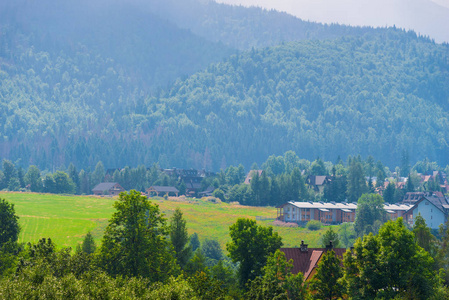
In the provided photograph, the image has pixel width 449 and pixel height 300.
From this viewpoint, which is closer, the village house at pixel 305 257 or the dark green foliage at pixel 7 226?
the village house at pixel 305 257

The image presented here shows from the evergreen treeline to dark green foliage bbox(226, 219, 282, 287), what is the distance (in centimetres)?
12

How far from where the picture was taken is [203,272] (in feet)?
264

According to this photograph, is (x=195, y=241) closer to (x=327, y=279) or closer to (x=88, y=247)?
(x=88, y=247)

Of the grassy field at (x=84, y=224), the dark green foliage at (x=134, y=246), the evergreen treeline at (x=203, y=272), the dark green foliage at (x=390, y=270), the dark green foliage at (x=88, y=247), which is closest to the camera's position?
the evergreen treeline at (x=203, y=272)

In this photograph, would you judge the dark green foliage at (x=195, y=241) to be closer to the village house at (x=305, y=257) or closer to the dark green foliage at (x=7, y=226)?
the dark green foliage at (x=7, y=226)

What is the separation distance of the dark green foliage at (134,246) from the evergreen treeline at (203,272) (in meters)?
0.11

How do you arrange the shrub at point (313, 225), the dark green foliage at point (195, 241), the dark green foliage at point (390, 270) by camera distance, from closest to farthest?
the dark green foliage at point (390, 270) < the dark green foliage at point (195, 241) < the shrub at point (313, 225)

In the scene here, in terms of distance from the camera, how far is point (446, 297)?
80.8 m

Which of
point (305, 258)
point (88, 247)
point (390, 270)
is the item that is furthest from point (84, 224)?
point (390, 270)

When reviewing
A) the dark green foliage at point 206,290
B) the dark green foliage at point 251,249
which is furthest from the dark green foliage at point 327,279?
the dark green foliage at point 251,249

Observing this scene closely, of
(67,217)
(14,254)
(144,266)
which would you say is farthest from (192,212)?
Answer: (144,266)

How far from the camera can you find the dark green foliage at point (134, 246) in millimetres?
83688

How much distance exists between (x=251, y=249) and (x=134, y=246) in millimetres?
16863

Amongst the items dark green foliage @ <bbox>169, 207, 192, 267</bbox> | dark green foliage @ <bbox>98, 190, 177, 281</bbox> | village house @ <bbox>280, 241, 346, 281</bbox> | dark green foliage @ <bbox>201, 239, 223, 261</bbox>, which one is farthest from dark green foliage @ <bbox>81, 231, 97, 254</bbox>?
dark green foliage @ <bbox>201, 239, 223, 261</bbox>
